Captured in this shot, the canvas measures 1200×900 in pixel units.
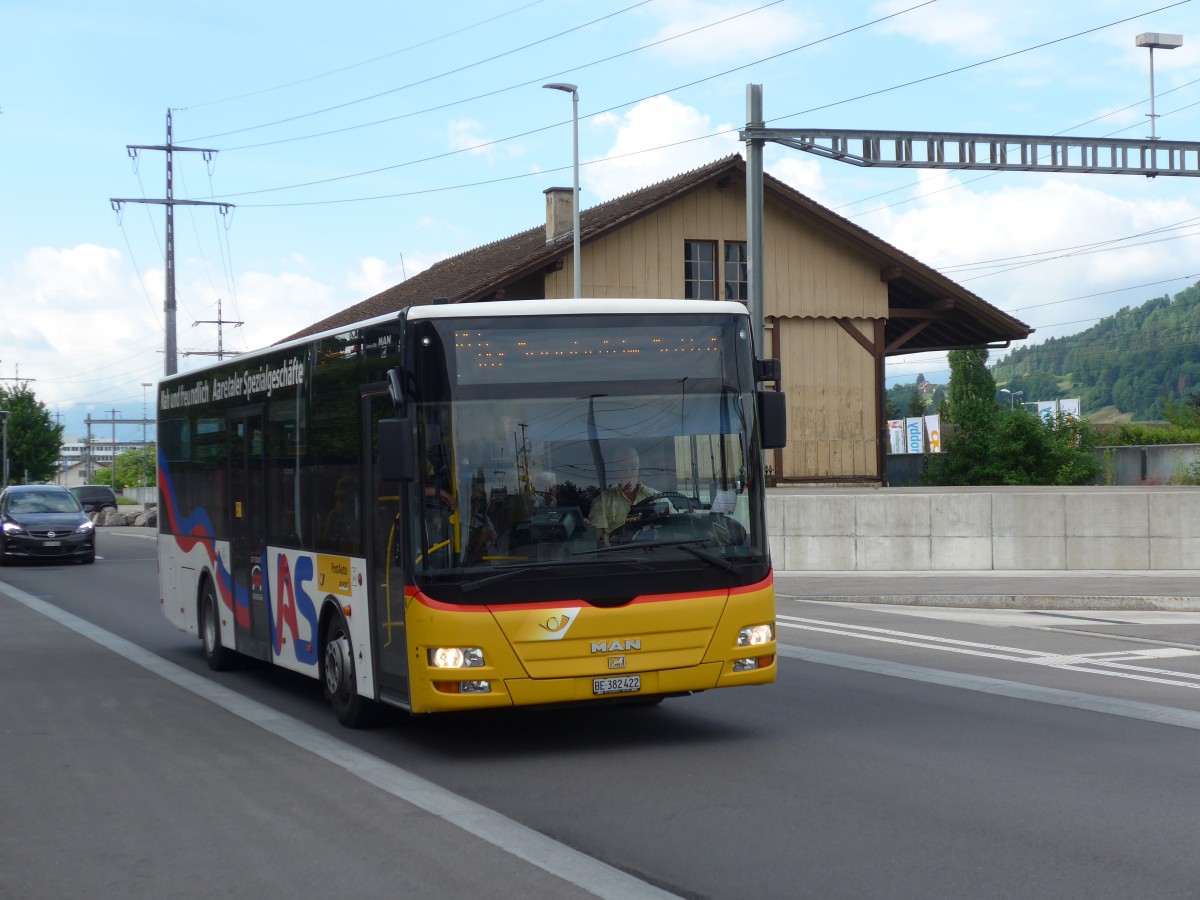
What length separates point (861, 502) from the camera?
2511 cm

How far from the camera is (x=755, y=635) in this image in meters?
9.74

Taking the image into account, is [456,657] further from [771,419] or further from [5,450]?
[5,450]

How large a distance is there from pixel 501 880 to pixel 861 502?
19233 millimetres

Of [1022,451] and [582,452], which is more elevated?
[582,452]

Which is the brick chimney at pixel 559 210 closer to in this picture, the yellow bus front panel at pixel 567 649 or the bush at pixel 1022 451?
the bush at pixel 1022 451

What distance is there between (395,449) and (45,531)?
26.2 m

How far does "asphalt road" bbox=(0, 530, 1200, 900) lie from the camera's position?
657 centimetres

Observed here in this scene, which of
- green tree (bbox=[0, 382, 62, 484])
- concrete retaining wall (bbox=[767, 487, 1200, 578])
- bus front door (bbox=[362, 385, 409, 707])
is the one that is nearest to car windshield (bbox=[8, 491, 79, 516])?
concrete retaining wall (bbox=[767, 487, 1200, 578])

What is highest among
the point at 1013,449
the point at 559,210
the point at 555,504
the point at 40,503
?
the point at 559,210

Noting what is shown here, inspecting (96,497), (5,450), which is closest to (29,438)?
(5,450)

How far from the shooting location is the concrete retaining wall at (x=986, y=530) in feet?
76.7

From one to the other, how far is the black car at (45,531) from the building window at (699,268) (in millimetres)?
15361

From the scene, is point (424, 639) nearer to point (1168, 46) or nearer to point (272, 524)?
point (272, 524)

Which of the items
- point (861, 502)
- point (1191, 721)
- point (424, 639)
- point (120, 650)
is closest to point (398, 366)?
point (424, 639)
